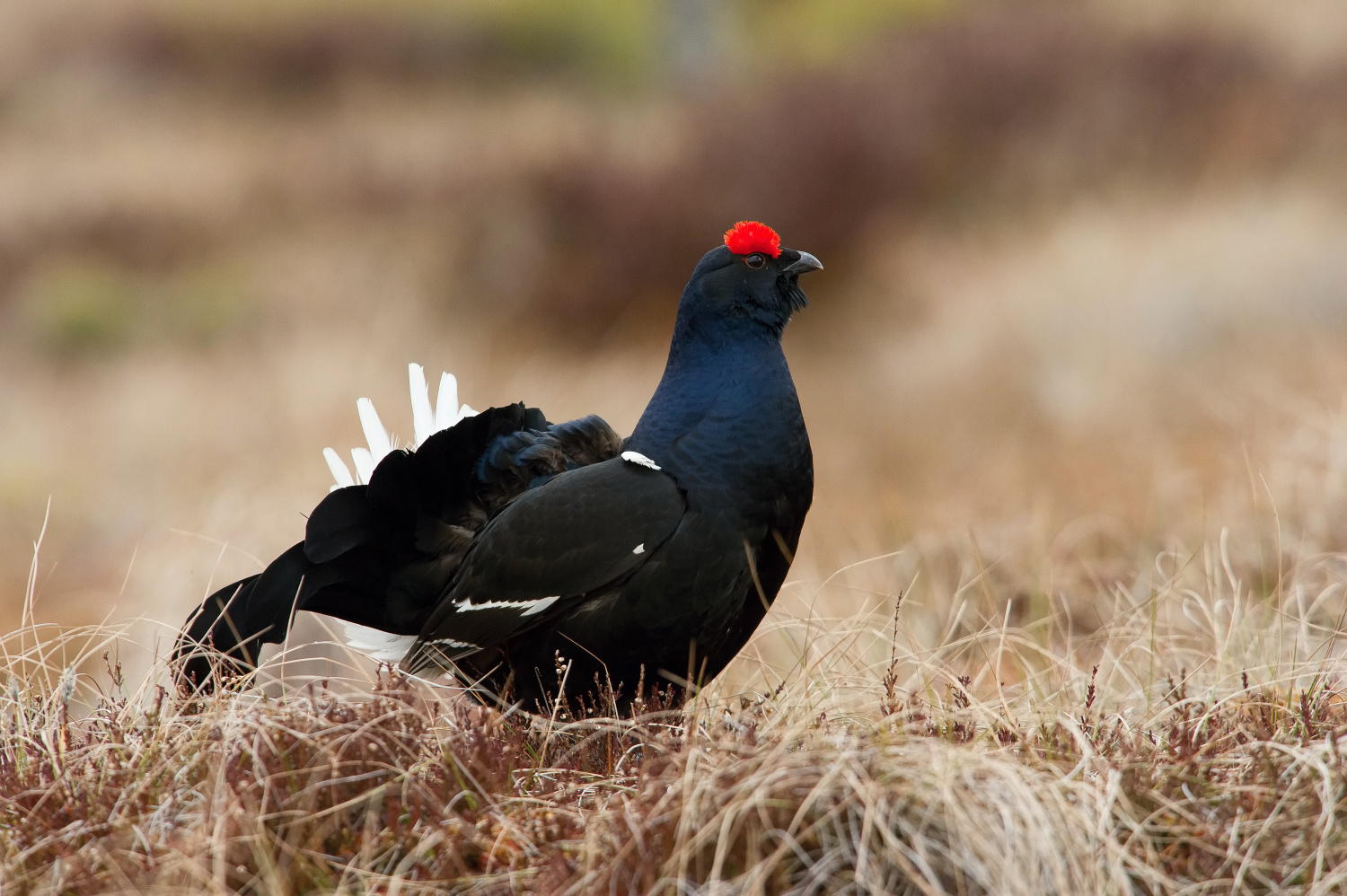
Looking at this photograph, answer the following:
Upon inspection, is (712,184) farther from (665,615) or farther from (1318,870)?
(1318,870)

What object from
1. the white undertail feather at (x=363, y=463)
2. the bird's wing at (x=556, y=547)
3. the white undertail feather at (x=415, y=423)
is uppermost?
the white undertail feather at (x=415, y=423)

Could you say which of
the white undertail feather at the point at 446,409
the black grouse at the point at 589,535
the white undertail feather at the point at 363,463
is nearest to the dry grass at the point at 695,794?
the black grouse at the point at 589,535

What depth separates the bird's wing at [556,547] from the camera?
8.29 feet

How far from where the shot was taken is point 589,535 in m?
2.56

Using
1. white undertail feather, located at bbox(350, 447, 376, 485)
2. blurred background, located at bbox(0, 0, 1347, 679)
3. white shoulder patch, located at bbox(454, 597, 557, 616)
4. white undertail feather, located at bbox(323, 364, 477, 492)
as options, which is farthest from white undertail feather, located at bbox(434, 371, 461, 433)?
blurred background, located at bbox(0, 0, 1347, 679)

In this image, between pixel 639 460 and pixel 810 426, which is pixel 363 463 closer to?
pixel 639 460

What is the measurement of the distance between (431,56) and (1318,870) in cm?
1555

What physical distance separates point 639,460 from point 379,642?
0.99 meters

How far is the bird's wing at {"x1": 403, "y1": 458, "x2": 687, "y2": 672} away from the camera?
253 centimetres

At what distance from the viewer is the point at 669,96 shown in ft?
45.6

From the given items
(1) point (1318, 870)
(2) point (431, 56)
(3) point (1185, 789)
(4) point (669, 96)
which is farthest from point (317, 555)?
(2) point (431, 56)

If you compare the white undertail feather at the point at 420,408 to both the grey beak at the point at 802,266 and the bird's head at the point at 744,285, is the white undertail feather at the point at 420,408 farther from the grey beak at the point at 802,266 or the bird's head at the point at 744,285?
the grey beak at the point at 802,266

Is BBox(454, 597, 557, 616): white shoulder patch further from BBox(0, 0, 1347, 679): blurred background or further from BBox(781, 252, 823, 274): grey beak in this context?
→ BBox(0, 0, 1347, 679): blurred background

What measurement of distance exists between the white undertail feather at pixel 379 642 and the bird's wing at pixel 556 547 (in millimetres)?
338
